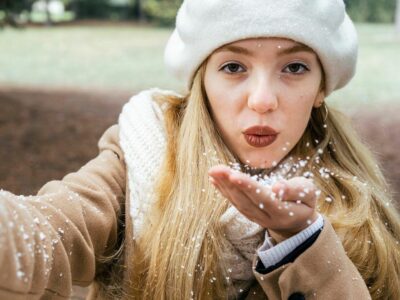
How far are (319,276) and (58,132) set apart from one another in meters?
6.77

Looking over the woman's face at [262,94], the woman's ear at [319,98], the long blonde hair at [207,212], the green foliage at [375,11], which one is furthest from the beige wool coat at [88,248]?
the green foliage at [375,11]

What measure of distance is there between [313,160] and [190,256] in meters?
0.51

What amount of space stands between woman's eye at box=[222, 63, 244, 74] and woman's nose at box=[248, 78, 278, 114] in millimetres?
85

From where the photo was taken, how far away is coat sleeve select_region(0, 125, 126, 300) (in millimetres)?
1340

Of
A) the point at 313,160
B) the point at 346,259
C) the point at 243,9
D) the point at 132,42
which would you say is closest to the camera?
the point at 346,259

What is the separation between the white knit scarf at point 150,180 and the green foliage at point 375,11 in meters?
27.3

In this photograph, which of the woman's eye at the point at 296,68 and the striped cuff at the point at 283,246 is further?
the woman's eye at the point at 296,68

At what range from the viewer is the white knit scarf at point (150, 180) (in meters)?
1.84

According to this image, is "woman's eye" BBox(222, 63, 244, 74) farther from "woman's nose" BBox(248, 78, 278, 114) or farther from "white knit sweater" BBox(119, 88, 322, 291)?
"white knit sweater" BBox(119, 88, 322, 291)

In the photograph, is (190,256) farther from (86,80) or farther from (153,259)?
(86,80)

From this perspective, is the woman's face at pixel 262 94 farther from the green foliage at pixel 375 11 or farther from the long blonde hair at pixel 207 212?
the green foliage at pixel 375 11

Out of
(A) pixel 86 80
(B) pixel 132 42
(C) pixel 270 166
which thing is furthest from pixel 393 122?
(B) pixel 132 42

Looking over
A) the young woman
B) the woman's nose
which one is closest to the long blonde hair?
the young woman

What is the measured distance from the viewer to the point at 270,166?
1.89m
